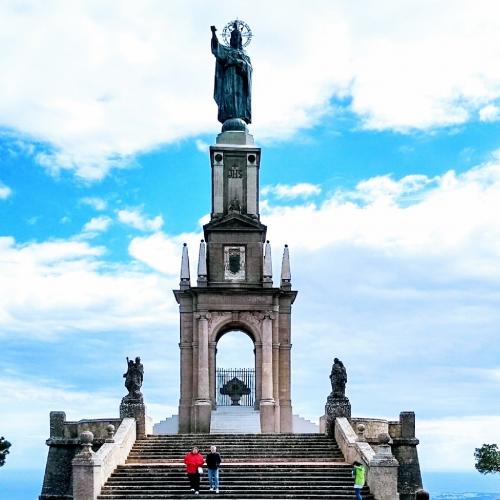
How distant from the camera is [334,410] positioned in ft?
111

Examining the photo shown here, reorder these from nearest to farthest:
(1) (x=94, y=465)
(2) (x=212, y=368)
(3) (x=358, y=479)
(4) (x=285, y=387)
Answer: (3) (x=358, y=479)
(1) (x=94, y=465)
(2) (x=212, y=368)
(4) (x=285, y=387)

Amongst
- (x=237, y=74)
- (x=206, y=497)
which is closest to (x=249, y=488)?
(x=206, y=497)

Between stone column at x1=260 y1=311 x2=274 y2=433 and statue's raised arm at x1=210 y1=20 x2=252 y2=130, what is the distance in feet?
31.4

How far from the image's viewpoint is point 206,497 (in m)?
27.3

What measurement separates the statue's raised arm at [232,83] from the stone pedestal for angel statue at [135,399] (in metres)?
14.2

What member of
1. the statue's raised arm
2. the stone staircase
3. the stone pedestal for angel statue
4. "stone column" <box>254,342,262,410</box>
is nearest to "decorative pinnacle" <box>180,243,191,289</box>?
"stone column" <box>254,342,262,410</box>

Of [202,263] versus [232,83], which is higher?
[232,83]

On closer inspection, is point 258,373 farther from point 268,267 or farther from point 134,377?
point 134,377

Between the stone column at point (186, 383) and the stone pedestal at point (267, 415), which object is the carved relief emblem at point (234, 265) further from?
the stone pedestal at point (267, 415)

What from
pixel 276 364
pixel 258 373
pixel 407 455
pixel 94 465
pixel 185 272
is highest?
pixel 185 272

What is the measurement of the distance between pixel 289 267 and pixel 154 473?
15428 millimetres

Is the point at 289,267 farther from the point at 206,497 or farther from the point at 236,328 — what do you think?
the point at 206,497

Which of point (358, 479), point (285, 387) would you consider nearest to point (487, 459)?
point (285, 387)

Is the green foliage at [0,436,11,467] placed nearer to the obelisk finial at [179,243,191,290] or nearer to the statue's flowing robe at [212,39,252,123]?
the obelisk finial at [179,243,191,290]
